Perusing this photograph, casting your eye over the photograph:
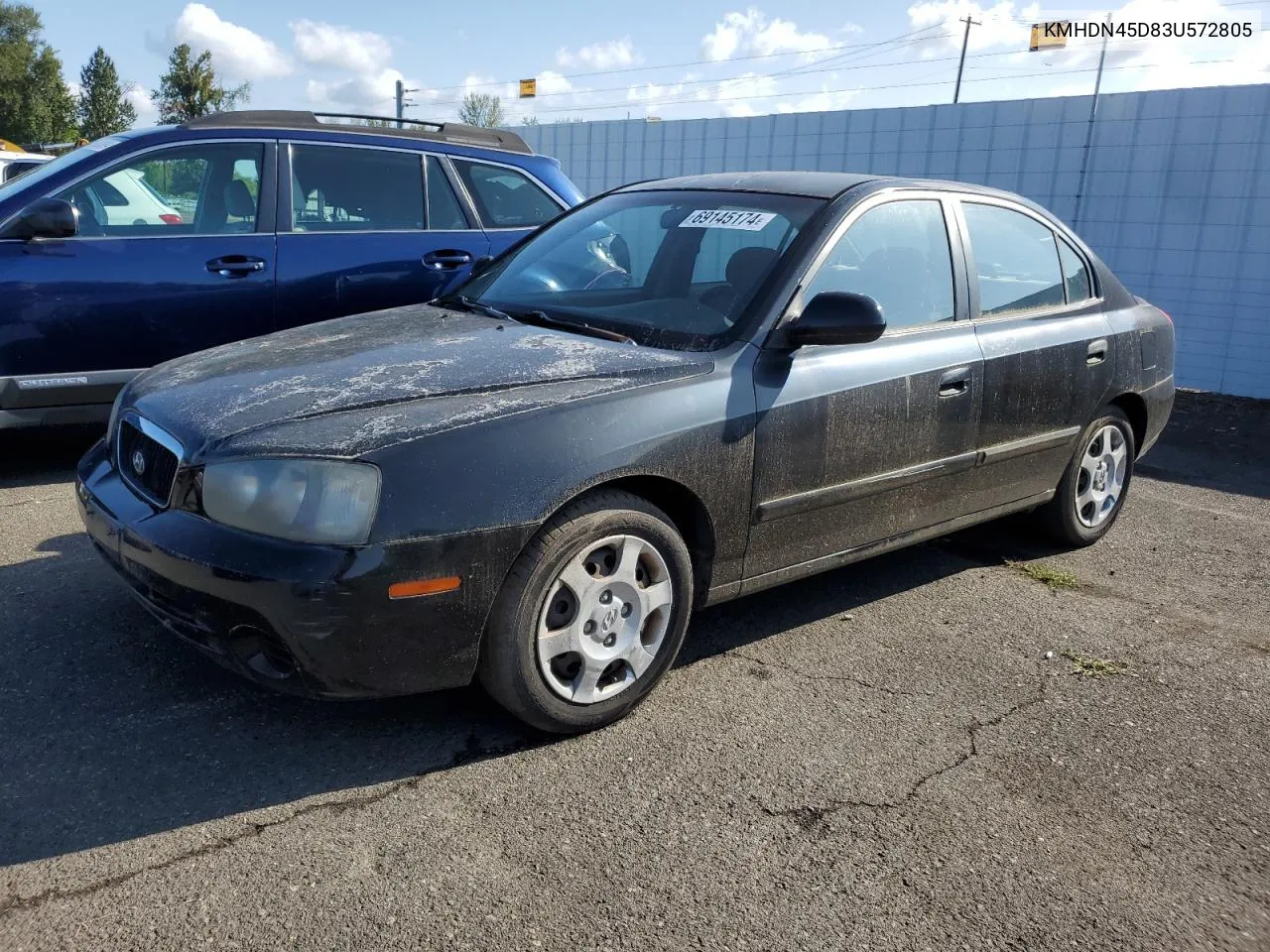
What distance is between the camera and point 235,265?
5570mm

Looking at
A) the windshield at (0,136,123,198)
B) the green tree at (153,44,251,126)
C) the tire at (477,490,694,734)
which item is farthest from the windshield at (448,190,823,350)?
the green tree at (153,44,251,126)

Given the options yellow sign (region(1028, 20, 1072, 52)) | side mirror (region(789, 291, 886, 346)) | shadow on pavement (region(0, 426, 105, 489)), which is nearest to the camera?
side mirror (region(789, 291, 886, 346))

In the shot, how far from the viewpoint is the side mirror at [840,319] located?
3.46m

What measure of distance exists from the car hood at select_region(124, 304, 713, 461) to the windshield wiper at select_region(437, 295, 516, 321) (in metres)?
0.11

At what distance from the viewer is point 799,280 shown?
144 inches

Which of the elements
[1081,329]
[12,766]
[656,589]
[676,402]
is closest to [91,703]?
[12,766]

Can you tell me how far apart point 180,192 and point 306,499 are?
3.59 metres

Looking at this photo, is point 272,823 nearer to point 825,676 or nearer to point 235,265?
point 825,676

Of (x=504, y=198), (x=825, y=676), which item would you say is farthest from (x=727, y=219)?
(x=504, y=198)

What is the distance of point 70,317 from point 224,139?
1.23 m

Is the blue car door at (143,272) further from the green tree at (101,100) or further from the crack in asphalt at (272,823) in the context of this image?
the green tree at (101,100)

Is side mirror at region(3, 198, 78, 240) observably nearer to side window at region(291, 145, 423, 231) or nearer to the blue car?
the blue car

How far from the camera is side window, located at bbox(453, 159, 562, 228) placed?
6.41 m

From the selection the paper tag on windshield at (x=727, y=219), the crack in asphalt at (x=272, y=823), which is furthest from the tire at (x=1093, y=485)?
the crack in asphalt at (x=272, y=823)
